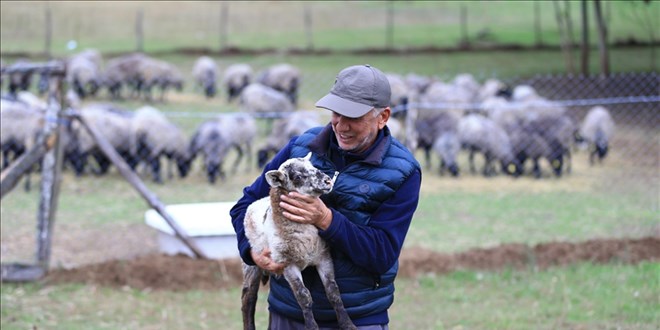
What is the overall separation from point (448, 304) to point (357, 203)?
3809 mm

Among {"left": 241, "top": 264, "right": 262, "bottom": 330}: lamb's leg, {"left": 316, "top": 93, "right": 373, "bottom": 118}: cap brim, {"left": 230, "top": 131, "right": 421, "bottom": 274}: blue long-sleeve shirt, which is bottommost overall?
{"left": 241, "top": 264, "right": 262, "bottom": 330}: lamb's leg

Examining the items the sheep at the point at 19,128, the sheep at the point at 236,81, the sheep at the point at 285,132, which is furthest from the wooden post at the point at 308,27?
the sheep at the point at 19,128

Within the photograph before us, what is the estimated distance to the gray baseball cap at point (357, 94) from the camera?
3297mm

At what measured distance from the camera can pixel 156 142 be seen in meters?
13.3

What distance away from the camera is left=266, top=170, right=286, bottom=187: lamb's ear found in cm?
330

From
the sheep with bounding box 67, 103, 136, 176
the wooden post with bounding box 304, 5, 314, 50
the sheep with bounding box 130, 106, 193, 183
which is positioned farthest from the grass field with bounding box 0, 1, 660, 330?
the wooden post with bounding box 304, 5, 314, 50

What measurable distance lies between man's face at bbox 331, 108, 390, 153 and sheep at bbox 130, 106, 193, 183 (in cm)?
976

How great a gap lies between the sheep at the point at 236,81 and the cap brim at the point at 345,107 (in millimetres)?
18363

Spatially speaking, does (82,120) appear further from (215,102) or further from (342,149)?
(215,102)

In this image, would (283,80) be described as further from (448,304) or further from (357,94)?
(357,94)

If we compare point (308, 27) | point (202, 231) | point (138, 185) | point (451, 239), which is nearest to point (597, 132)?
point (451, 239)

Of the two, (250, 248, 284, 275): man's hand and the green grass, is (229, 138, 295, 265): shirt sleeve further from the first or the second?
the green grass

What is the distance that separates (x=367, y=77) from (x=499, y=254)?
4.98 m

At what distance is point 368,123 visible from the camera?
338cm
